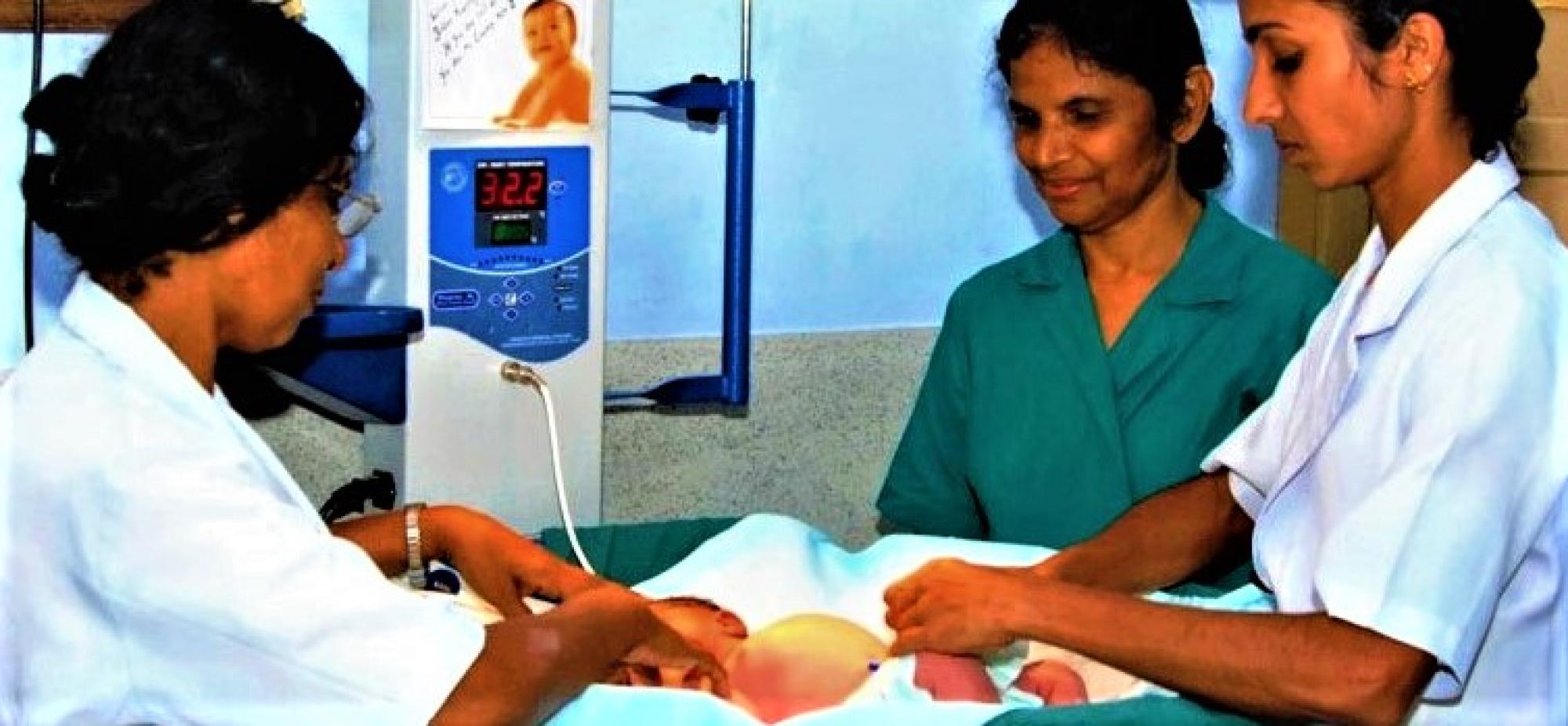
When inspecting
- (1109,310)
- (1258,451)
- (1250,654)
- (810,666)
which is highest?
(1109,310)

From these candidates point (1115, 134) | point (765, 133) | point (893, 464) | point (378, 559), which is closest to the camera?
point (378, 559)

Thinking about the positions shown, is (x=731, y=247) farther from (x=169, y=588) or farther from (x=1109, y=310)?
(x=169, y=588)

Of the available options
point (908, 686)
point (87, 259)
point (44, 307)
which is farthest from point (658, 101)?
point (87, 259)

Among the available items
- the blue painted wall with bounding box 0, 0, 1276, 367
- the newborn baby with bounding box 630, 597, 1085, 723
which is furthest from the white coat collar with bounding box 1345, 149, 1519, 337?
the blue painted wall with bounding box 0, 0, 1276, 367

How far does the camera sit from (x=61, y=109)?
5.92 feet

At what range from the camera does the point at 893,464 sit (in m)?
2.79

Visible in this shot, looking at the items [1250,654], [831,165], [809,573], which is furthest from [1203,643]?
[831,165]

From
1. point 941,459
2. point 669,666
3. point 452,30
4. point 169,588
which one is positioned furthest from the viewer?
point 941,459

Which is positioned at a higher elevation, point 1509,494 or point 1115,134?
point 1115,134

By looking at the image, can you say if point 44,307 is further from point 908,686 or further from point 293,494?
point 908,686

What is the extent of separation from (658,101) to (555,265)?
0.38 m

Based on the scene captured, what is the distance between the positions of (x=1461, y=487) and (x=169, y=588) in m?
1.03

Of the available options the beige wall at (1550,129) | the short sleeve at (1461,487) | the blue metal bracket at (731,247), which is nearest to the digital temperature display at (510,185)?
the blue metal bracket at (731,247)

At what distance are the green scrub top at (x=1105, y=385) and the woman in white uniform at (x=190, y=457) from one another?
36.4 inches
